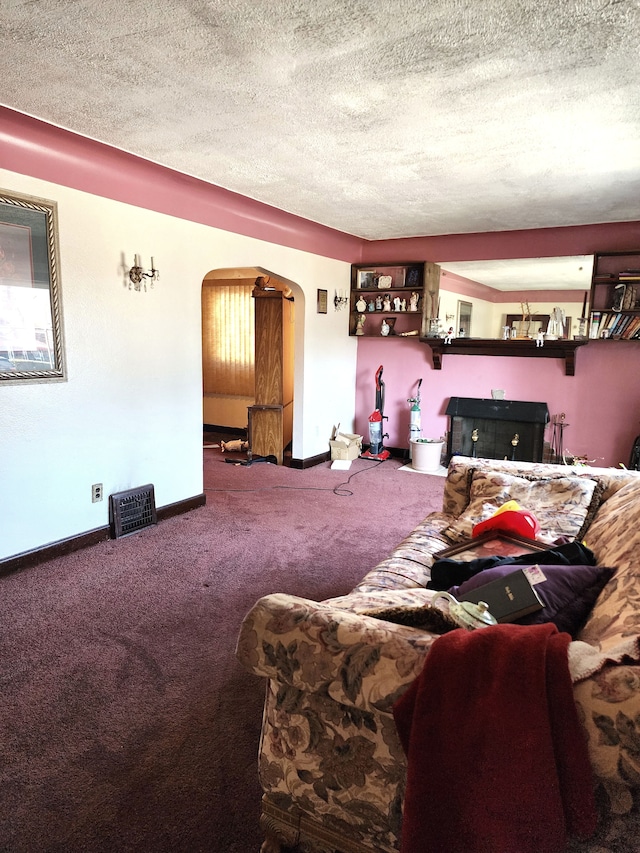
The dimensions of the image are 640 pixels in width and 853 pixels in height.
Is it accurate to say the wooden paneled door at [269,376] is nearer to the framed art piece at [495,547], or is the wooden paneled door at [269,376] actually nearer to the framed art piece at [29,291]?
the framed art piece at [29,291]

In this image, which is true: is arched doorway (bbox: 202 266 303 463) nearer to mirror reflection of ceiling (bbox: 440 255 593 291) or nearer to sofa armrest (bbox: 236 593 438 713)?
mirror reflection of ceiling (bbox: 440 255 593 291)

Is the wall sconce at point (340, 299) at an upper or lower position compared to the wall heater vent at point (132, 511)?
upper

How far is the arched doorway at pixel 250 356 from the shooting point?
6262 millimetres

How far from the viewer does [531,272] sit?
261 inches

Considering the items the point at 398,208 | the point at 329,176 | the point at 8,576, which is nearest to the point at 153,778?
the point at 8,576

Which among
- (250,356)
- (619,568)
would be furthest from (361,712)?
(250,356)

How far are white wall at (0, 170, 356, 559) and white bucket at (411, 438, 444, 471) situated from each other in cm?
255

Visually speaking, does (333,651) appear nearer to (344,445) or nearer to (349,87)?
(349,87)

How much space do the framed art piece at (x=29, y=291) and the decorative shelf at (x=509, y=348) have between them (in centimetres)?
407

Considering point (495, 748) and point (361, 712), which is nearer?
point (495, 748)

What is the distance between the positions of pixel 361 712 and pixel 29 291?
2.95 meters

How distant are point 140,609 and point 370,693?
6.68 ft

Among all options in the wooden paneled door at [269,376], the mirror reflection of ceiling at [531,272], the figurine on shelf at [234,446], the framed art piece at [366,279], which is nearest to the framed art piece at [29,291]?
the wooden paneled door at [269,376]

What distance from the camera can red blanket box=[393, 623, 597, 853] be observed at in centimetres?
99
